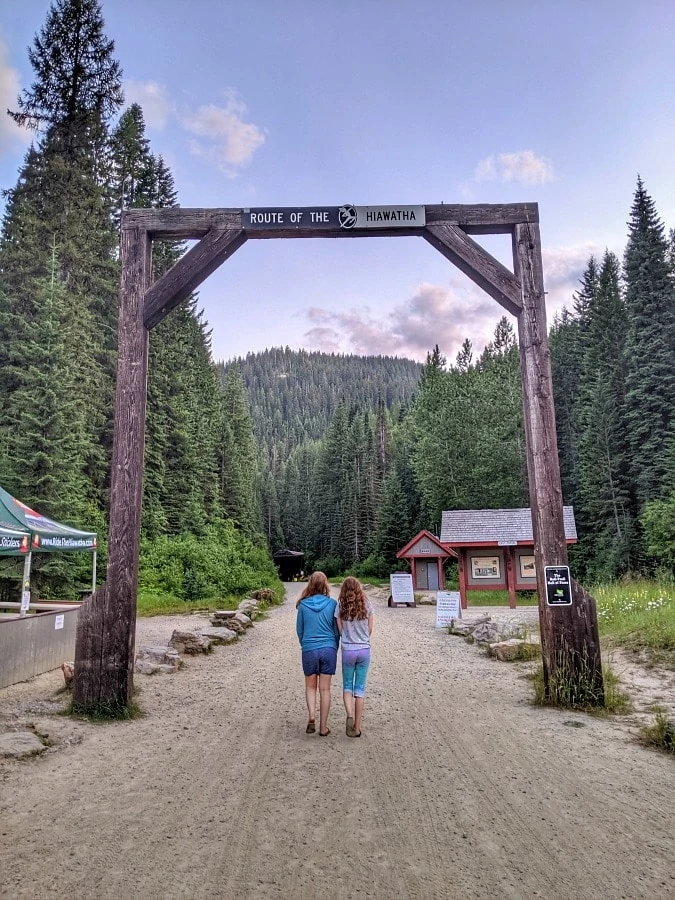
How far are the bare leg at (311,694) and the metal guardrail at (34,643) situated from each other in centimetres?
415

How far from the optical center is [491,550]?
21.6 metres

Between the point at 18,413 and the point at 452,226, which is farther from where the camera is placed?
the point at 18,413

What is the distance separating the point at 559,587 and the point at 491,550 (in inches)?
623

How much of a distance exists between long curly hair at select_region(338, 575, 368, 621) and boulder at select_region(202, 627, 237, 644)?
265 inches

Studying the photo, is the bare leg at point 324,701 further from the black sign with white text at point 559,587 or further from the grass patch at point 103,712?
the black sign with white text at point 559,587

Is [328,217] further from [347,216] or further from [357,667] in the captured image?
[357,667]

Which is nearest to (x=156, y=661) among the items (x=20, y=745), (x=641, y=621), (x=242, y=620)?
(x=20, y=745)

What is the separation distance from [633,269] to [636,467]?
10.9m

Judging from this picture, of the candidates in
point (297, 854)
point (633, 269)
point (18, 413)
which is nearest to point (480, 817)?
point (297, 854)

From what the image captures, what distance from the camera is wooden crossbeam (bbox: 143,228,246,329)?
22.5ft

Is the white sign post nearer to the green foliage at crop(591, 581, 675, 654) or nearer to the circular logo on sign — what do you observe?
the green foliage at crop(591, 581, 675, 654)

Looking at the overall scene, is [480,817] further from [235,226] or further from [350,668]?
[235,226]

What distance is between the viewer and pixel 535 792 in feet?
13.2

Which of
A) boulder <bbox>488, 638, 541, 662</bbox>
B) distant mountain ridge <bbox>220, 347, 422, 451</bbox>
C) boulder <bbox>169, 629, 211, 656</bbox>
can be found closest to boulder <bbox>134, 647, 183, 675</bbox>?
boulder <bbox>169, 629, 211, 656</bbox>
